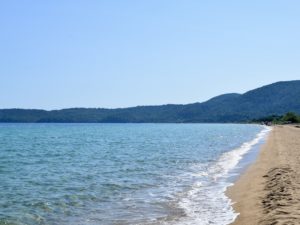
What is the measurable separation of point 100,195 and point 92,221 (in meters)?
4.44

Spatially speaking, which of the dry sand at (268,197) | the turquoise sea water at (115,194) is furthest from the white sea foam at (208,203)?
the dry sand at (268,197)

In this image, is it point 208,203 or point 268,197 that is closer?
point 268,197

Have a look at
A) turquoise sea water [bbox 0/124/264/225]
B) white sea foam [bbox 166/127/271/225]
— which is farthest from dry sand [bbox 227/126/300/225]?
turquoise sea water [bbox 0/124/264/225]

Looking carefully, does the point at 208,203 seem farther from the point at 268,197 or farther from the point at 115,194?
the point at 115,194

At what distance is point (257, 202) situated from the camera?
14930 mm

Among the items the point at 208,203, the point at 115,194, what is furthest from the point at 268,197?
the point at 115,194

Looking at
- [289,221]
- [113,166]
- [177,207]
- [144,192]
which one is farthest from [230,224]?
[113,166]

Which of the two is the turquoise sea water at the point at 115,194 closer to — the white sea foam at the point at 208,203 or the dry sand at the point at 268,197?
the white sea foam at the point at 208,203

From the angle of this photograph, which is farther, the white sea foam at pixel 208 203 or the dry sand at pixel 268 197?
the white sea foam at pixel 208 203

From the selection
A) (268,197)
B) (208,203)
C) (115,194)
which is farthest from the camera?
(115,194)

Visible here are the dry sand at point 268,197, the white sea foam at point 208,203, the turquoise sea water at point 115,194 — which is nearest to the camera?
the dry sand at point 268,197

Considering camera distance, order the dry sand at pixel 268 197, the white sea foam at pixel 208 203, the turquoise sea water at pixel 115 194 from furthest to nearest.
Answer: the turquoise sea water at pixel 115 194 < the white sea foam at pixel 208 203 < the dry sand at pixel 268 197

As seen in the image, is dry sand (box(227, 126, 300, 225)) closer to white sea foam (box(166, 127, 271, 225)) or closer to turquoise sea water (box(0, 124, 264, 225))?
white sea foam (box(166, 127, 271, 225))

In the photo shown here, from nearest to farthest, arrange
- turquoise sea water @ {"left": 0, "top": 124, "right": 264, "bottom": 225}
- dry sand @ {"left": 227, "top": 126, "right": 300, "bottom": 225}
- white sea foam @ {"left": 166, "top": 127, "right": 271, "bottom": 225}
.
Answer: dry sand @ {"left": 227, "top": 126, "right": 300, "bottom": 225} < white sea foam @ {"left": 166, "top": 127, "right": 271, "bottom": 225} < turquoise sea water @ {"left": 0, "top": 124, "right": 264, "bottom": 225}
